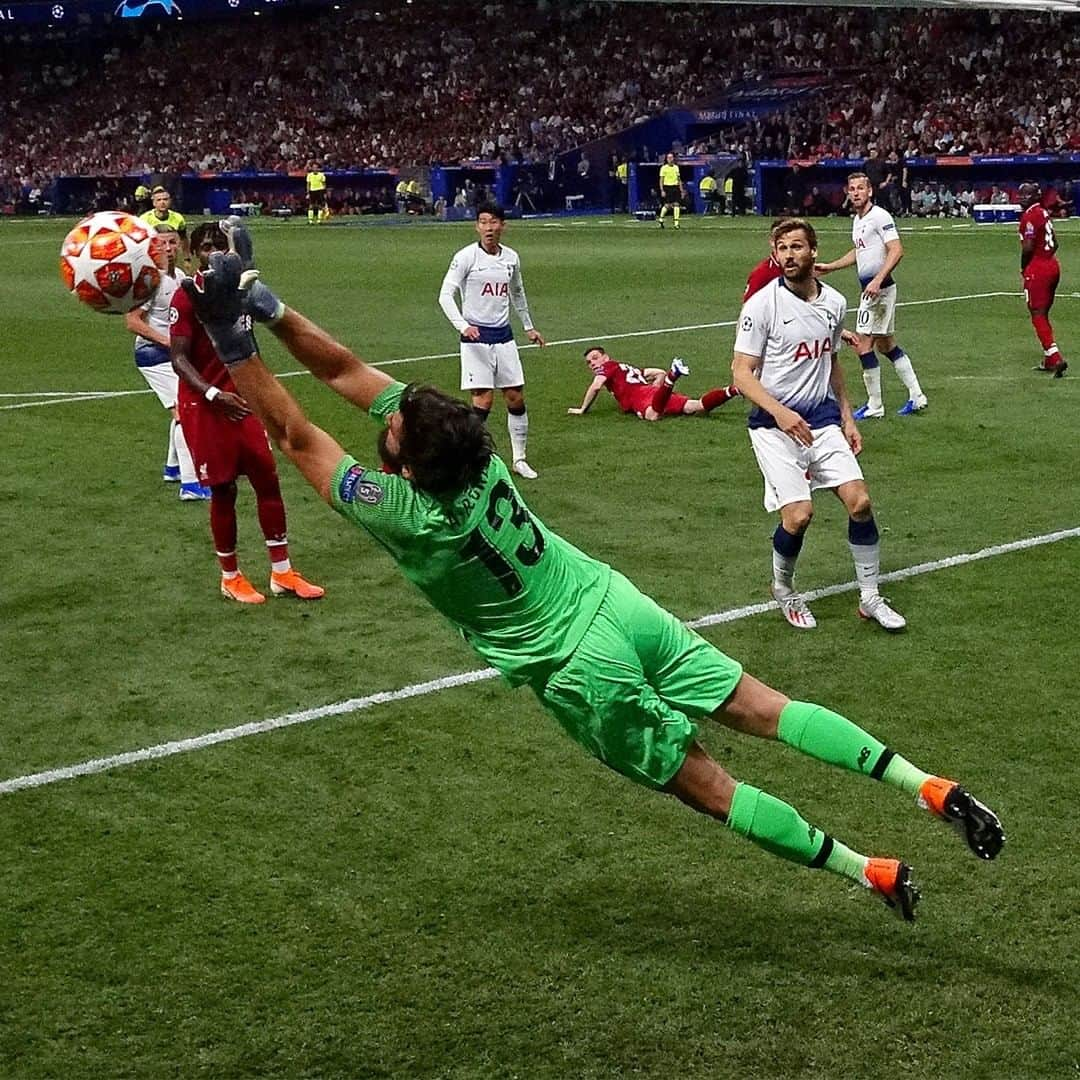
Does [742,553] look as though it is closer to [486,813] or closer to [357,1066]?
[486,813]

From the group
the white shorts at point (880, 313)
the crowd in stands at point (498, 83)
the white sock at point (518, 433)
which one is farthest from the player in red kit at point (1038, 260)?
the crowd in stands at point (498, 83)

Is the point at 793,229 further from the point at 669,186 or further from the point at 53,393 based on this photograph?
the point at 669,186

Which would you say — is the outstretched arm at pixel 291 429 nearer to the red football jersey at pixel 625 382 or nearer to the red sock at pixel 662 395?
the red sock at pixel 662 395

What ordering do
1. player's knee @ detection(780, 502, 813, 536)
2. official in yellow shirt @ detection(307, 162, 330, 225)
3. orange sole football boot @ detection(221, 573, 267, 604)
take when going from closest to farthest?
player's knee @ detection(780, 502, 813, 536)
orange sole football boot @ detection(221, 573, 267, 604)
official in yellow shirt @ detection(307, 162, 330, 225)

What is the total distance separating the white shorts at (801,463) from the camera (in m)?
8.89

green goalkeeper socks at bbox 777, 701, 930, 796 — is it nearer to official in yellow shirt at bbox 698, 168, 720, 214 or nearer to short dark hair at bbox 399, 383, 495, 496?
short dark hair at bbox 399, 383, 495, 496

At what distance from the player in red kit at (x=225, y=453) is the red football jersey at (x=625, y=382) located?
260 inches

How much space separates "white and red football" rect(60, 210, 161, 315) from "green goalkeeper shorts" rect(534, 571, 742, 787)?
397 centimetres

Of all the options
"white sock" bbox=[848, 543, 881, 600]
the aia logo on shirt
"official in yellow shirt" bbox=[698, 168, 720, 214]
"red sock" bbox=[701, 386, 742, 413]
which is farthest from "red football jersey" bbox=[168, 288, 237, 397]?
"official in yellow shirt" bbox=[698, 168, 720, 214]

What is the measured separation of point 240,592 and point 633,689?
5270 millimetres

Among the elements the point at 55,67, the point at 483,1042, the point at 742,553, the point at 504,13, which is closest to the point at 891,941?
the point at 483,1042

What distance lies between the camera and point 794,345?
887 centimetres

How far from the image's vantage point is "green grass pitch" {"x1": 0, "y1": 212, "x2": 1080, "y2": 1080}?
5.00 m

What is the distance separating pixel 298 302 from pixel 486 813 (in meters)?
21.9
